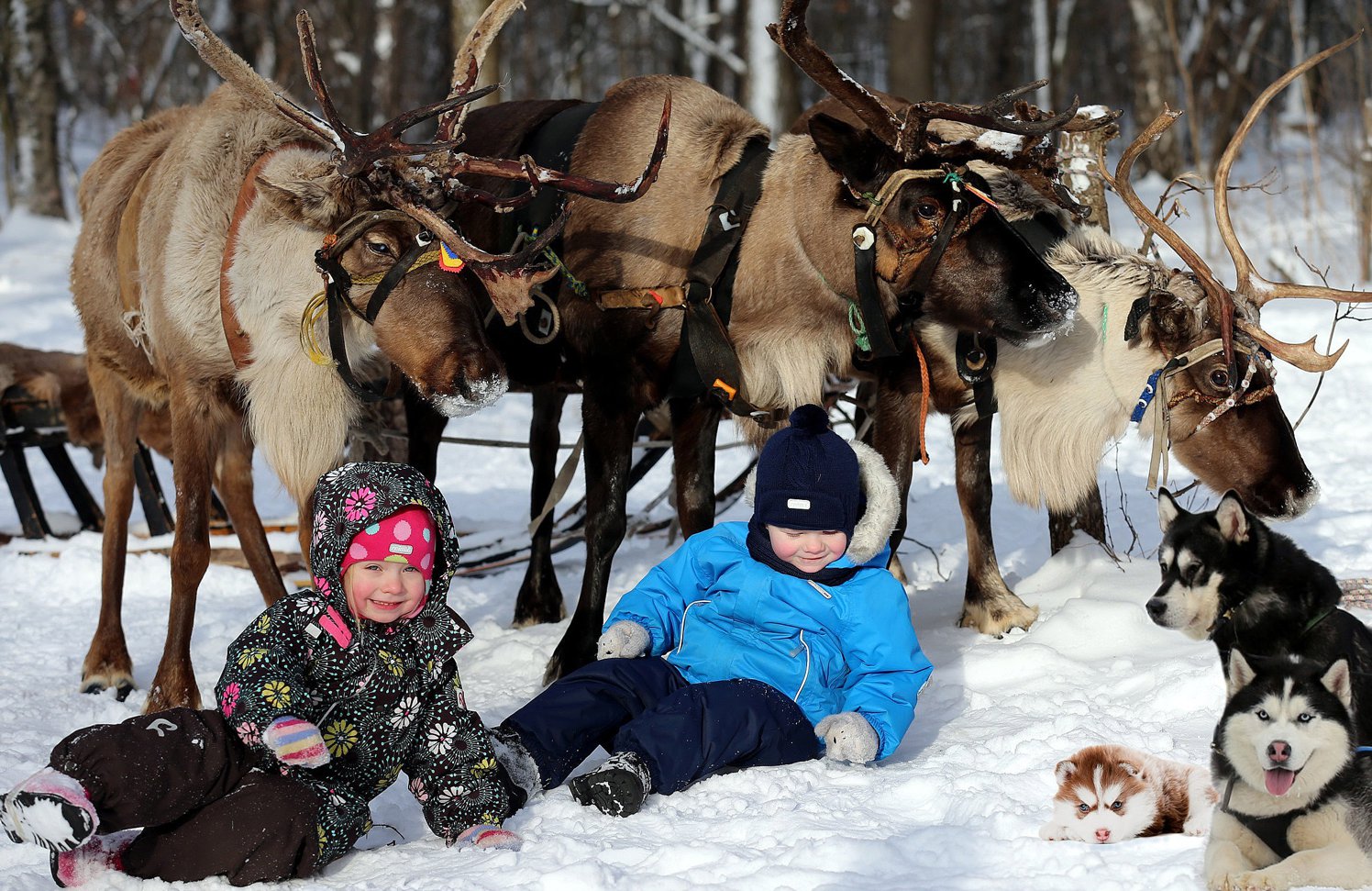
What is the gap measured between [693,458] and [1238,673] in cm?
228

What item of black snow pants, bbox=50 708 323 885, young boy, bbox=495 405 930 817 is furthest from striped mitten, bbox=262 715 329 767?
young boy, bbox=495 405 930 817

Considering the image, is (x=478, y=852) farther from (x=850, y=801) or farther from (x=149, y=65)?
(x=149, y=65)

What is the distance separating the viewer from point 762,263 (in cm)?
414

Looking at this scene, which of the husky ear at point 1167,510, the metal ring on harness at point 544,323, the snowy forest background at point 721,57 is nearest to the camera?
the husky ear at point 1167,510

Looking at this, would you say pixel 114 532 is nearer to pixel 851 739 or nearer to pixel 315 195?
pixel 315 195

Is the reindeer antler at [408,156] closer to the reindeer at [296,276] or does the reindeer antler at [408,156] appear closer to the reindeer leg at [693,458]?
the reindeer at [296,276]

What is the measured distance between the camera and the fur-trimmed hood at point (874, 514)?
325 cm

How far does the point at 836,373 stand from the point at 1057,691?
1348mm

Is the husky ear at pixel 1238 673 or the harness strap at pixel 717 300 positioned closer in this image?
the husky ear at pixel 1238 673

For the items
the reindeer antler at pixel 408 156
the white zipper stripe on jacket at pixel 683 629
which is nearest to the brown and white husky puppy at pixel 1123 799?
the white zipper stripe on jacket at pixel 683 629

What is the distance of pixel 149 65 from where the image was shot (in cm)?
2536

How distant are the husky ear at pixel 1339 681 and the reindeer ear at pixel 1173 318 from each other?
78.1 inches

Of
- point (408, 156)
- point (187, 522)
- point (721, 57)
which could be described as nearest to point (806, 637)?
point (408, 156)

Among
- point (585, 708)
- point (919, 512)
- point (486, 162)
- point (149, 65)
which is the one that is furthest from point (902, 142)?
point (149, 65)
